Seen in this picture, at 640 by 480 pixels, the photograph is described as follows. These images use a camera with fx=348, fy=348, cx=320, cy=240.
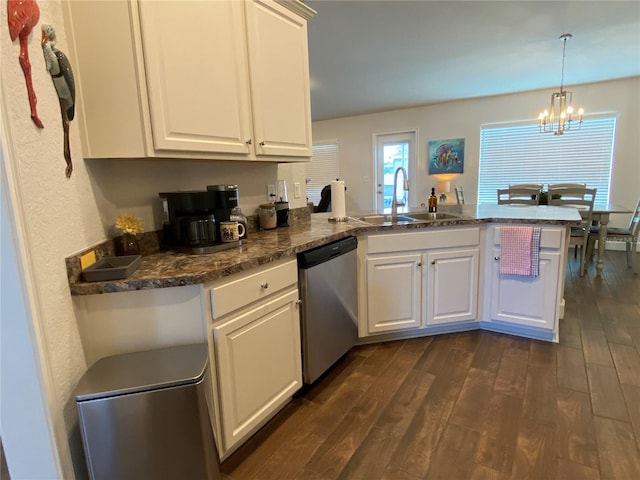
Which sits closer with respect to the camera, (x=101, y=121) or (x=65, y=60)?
(x=65, y=60)

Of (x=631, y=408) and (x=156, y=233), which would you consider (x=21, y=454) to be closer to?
(x=156, y=233)

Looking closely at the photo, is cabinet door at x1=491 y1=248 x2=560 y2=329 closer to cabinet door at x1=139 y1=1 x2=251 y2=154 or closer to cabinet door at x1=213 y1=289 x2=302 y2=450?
cabinet door at x1=213 y1=289 x2=302 y2=450

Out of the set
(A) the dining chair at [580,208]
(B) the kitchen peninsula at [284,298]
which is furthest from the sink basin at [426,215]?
(A) the dining chair at [580,208]

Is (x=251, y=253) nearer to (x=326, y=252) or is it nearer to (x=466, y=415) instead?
(x=326, y=252)

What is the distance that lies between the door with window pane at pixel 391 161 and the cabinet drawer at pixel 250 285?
16.4 ft

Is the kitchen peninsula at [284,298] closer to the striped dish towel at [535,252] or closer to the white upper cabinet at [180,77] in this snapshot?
the striped dish towel at [535,252]

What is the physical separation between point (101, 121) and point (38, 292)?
71cm

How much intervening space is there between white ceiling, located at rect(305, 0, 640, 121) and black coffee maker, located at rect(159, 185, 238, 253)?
1.84 m

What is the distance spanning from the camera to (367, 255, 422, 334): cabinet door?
2.34 meters

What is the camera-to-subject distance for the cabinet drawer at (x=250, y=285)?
1329 millimetres

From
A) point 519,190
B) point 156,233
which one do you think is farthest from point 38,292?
point 519,190

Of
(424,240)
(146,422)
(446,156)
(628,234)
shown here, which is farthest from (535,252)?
(446,156)

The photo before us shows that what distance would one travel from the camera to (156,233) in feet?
5.60

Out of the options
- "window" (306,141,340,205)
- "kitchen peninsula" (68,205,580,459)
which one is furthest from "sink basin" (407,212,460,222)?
"window" (306,141,340,205)
